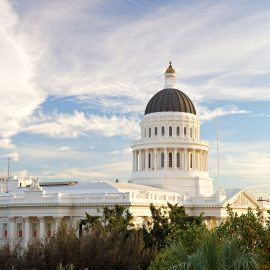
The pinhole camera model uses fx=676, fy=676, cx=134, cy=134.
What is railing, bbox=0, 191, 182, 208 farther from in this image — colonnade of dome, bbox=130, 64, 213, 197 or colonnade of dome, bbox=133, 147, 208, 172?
colonnade of dome, bbox=133, 147, 208, 172

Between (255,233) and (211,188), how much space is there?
254 feet

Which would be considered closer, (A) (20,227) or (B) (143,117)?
(A) (20,227)

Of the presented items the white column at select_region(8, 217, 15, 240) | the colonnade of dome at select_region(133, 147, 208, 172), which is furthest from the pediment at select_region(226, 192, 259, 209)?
the white column at select_region(8, 217, 15, 240)

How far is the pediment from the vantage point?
299ft

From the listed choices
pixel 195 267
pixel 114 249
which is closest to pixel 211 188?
pixel 114 249

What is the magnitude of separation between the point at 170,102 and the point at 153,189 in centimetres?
1669

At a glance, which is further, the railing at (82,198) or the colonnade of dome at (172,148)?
the colonnade of dome at (172,148)

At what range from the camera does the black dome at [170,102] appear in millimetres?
103562

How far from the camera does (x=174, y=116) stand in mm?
102500

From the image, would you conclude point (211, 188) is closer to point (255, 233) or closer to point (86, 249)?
point (86, 249)

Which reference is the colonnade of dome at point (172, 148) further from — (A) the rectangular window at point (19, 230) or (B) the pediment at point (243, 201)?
(A) the rectangular window at point (19, 230)

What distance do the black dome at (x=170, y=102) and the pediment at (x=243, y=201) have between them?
17376 millimetres

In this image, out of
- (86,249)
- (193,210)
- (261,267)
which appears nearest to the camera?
(261,267)

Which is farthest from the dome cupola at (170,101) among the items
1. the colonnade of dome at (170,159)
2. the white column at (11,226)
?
the white column at (11,226)
